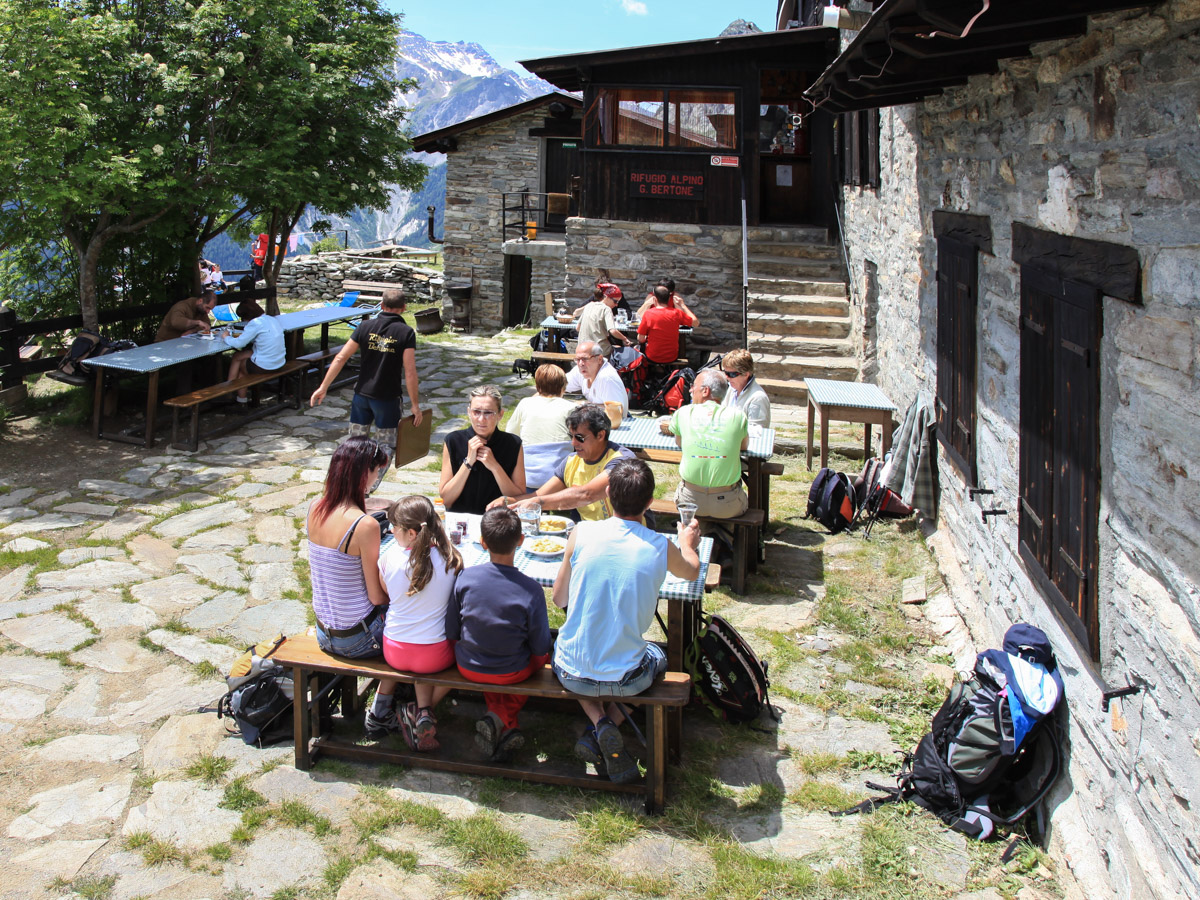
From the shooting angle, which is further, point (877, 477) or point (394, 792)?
point (877, 477)

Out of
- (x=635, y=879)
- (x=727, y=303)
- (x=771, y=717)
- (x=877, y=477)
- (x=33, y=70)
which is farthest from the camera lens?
(x=727, y=303)

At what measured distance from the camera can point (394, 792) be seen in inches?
168

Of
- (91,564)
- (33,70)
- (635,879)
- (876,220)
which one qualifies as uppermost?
(33,70)

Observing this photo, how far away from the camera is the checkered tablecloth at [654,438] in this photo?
6934mm

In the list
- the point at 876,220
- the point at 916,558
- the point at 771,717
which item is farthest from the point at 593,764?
the point at 876,220

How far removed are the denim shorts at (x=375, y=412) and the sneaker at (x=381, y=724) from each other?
3.48 metres

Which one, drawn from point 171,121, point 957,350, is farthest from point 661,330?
point 171,121

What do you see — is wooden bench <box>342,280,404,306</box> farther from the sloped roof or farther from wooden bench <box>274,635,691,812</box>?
wooden bench <box>274,635,691,812</box>

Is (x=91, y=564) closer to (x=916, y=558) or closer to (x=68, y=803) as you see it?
(x=68, y=803)

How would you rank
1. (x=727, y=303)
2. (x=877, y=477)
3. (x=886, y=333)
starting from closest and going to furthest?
(x=877, y=477) < (x=886, y=333) < (x=727, y=303)

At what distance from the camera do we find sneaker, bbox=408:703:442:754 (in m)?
4.45

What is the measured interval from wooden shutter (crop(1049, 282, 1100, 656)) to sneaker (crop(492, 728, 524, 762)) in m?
2.44

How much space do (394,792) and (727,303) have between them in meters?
10.5

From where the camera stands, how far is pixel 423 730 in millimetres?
4449
